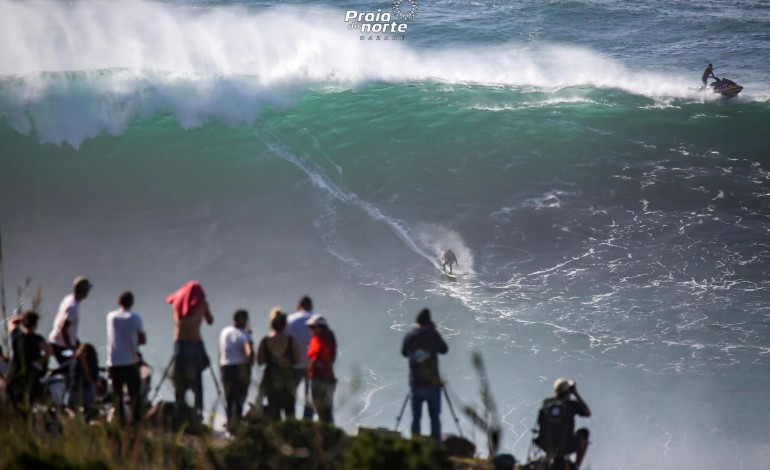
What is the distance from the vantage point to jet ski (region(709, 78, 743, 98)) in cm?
2675

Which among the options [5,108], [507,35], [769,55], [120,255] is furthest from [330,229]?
[769,55]

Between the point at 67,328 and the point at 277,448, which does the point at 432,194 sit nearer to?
the point at 67,328

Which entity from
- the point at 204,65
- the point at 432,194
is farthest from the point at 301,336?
the point at 204,65

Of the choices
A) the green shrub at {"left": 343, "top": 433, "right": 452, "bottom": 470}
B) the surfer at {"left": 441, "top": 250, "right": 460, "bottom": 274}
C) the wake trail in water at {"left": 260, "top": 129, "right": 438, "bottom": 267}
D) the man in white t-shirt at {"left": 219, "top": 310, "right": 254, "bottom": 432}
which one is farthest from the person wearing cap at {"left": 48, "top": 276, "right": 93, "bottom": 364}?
the wake trail in water at {"left": 260, "top": 129, "right": 438, "bottom": 267}

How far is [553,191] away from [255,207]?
6.55 metres

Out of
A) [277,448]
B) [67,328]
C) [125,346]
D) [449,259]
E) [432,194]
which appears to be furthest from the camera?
[432,194]

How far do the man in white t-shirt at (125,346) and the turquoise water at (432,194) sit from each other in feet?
15.1

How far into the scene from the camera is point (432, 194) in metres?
21.5

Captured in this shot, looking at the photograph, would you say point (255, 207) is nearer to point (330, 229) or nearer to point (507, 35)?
point (330, 229)

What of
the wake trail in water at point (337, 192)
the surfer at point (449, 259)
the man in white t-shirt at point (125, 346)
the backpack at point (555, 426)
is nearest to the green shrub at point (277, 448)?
the man in white t-shirt at point (125, 346)

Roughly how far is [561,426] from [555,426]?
53 mm

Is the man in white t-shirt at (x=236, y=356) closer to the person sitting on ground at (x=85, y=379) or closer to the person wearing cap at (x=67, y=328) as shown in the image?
the person sitting on ground at (x=85, y=379)

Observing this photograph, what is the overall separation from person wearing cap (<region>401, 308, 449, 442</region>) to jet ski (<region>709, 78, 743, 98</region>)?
20.7 metres

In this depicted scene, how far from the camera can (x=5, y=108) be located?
24500 millimetres
